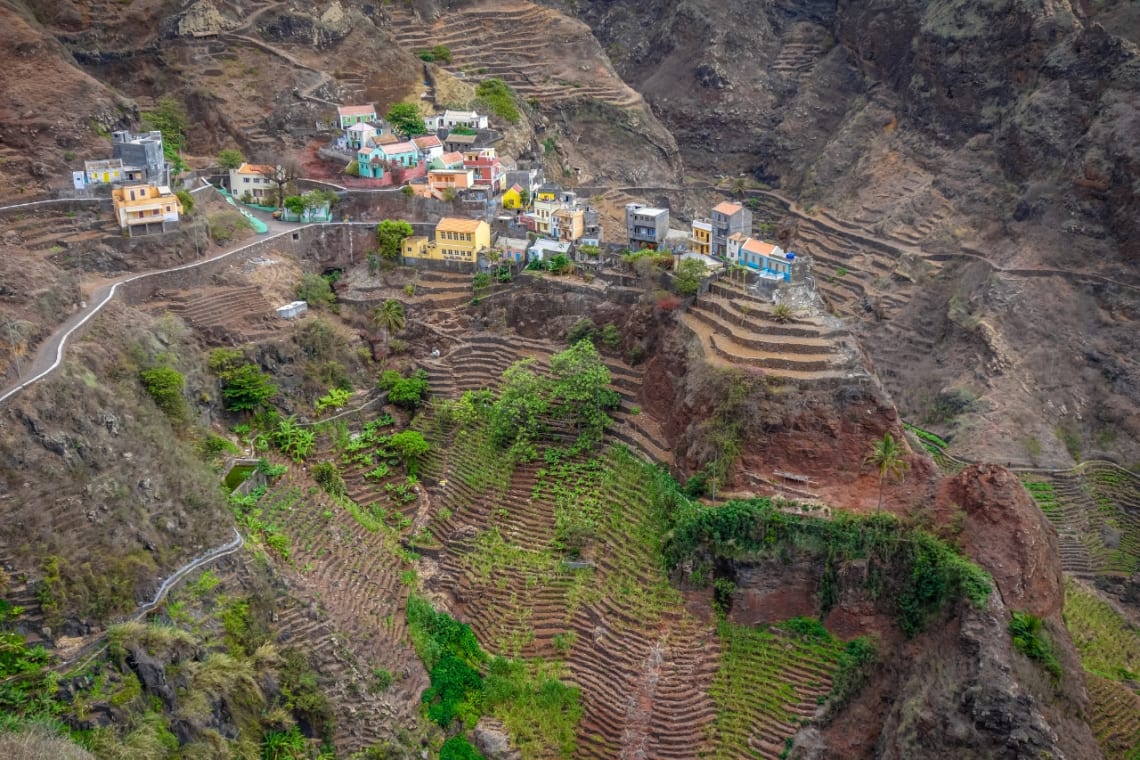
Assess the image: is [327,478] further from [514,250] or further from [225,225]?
[225,225]

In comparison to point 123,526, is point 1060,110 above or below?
above

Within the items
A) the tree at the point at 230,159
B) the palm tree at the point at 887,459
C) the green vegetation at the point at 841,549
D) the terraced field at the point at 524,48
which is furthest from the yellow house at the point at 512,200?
the palm tree at the point at 887,459

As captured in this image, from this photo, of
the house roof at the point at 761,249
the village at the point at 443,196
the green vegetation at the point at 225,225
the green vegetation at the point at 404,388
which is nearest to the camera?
the house roof at the point at 761,249

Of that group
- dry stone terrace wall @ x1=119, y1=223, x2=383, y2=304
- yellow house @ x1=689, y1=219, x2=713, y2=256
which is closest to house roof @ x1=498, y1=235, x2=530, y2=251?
dry stone terrace wall @ x1=119, y1=223, x2=383, y2=304

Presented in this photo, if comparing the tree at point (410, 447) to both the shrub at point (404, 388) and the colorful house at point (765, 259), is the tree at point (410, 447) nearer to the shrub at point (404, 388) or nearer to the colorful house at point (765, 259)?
the shrub at point (404, 388)

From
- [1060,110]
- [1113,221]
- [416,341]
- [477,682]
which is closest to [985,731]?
[477,682]

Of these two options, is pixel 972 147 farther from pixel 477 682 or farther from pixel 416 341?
pixel 477 682
